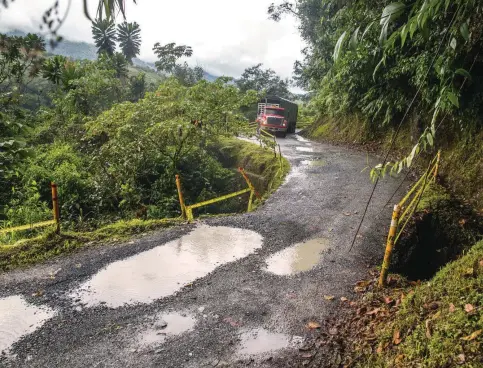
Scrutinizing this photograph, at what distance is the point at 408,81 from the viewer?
40.3 feet

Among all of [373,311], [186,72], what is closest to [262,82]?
[186,72]

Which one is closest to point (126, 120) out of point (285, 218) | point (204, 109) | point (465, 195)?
point (204, 109)

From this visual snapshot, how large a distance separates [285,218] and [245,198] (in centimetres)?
599

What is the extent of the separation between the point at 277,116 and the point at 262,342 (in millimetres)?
22585

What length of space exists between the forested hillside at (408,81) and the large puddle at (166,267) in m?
3.36

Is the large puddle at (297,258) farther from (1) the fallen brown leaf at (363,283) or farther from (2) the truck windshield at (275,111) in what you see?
(2) the truck windshield at (275,111)

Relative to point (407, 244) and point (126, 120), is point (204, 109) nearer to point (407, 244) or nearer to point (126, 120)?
point (126, 120)

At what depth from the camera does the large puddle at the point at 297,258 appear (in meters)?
6.00

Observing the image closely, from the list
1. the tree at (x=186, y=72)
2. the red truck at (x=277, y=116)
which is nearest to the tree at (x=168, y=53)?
the tree at (x=186, y=72)

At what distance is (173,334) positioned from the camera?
14.3ft

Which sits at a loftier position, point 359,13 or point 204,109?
point 359,13

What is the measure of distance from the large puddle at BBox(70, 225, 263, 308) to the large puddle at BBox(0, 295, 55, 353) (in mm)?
514

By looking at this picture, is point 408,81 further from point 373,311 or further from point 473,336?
Answer: point 473,336

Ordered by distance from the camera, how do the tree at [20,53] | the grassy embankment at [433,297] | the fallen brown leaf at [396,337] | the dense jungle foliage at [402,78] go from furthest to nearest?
the fallen brown leaf at [396,337] → the grassy embankment at [433,297] → the tree at [20,53] → the dense jungle foliage at [402,78]
